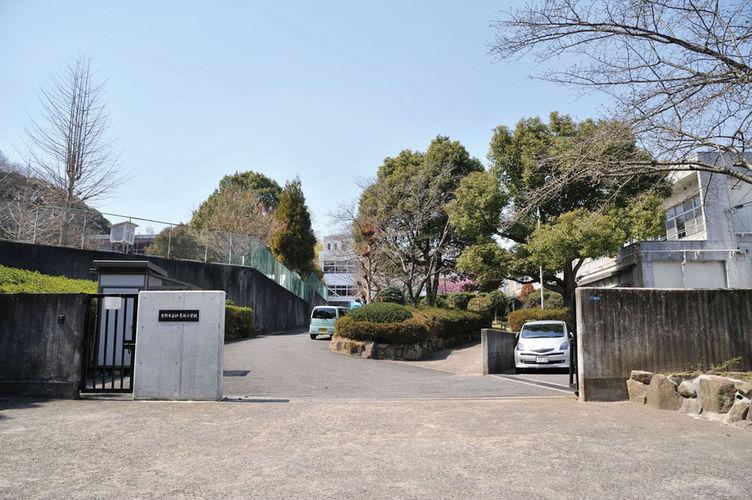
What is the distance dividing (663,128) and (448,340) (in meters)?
15.2

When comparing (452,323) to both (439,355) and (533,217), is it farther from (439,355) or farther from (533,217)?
(533,217)

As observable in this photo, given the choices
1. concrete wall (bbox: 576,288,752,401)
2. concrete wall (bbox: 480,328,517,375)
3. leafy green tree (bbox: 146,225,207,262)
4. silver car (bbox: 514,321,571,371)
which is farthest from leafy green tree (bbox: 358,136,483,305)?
concrete wall (bbox: 576,288,752,401)

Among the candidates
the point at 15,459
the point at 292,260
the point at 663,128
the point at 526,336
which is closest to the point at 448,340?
the point at 526,336

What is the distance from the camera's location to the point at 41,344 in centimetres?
800

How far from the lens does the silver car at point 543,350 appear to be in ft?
45.7

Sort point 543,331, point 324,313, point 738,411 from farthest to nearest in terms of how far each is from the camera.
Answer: point 324,313
point 543,331
point 738,411

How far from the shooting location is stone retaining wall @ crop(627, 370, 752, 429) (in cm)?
659

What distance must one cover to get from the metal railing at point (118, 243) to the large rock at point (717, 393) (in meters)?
19.4

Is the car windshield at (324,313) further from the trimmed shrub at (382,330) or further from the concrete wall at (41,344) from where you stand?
the concrete wall at (41,344)

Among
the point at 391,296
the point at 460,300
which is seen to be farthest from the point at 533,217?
the point at 460,300

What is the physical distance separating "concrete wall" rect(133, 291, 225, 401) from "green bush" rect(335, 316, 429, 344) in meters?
9.88

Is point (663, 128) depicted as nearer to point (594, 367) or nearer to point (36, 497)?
point (594, 367)

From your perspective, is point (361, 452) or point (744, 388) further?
point (744, 388)

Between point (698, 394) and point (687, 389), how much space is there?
0.19 m
